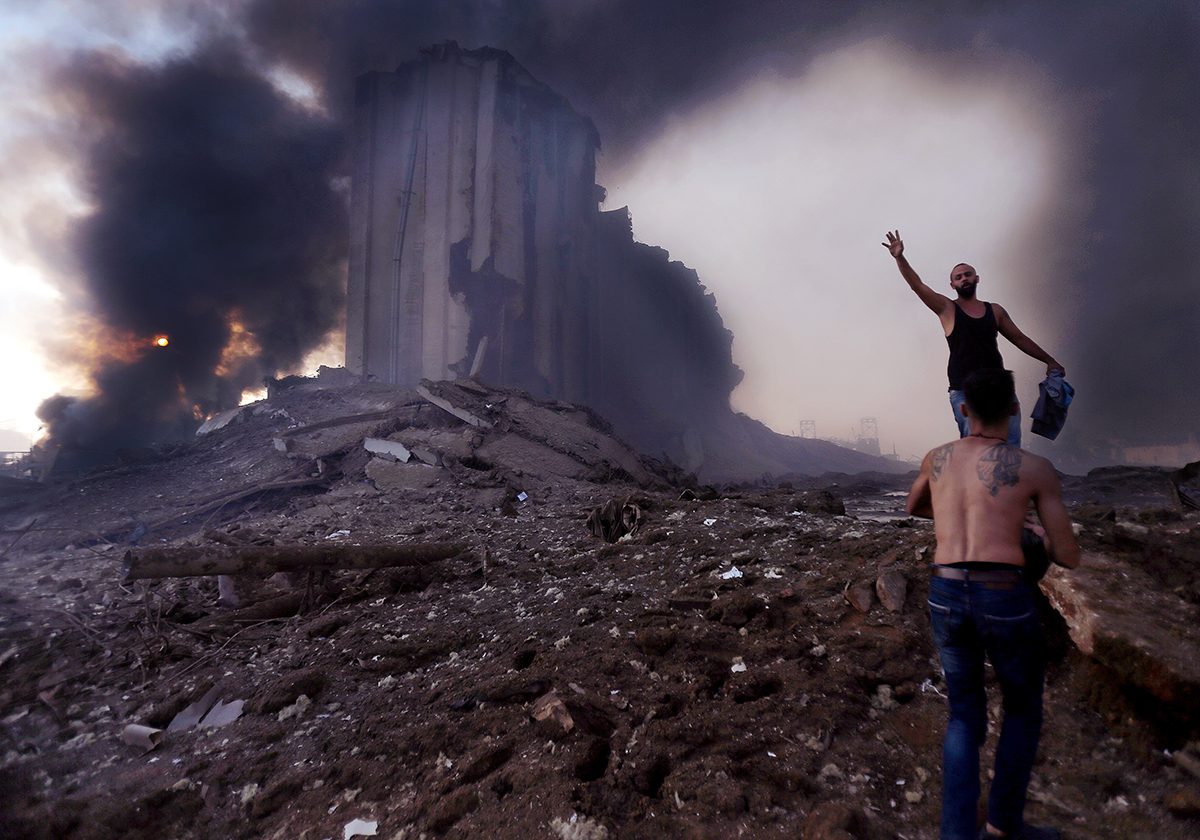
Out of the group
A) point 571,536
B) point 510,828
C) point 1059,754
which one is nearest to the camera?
point 510,828

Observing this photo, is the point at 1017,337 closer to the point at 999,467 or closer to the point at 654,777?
the point at 999,467

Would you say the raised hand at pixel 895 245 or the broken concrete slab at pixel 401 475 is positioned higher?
the raised hand at pixel 895 245

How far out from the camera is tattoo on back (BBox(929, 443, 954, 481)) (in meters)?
1.57

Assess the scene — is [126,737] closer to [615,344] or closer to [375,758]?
[375,758]

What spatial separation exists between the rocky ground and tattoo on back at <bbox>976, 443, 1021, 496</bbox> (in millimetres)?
1019

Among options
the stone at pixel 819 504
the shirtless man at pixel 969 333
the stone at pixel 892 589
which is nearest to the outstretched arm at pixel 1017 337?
the shirtless man at pixel 969 333

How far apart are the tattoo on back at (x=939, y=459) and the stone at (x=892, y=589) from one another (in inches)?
48.6

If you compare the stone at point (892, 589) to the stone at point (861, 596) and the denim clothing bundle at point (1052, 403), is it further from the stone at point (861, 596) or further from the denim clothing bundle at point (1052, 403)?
the denim clothing bundle at point (1052, 403)

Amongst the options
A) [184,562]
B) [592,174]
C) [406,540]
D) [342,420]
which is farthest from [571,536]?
[592,174]

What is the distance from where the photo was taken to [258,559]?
350cm

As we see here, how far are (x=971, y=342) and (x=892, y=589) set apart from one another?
1368 mm

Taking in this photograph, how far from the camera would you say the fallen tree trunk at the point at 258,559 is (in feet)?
10.4

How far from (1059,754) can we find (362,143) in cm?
2584

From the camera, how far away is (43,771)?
224 centimetres
